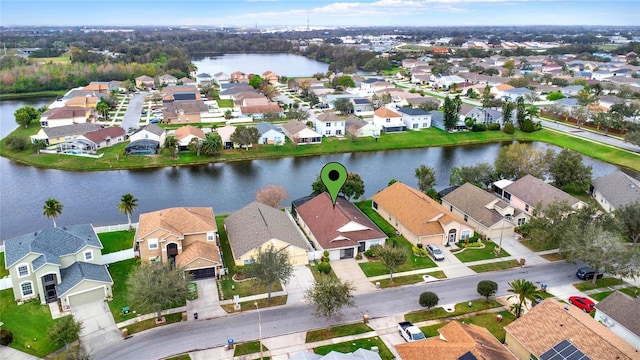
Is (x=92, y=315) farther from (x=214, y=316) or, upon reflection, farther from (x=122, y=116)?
(x=122, y=116)

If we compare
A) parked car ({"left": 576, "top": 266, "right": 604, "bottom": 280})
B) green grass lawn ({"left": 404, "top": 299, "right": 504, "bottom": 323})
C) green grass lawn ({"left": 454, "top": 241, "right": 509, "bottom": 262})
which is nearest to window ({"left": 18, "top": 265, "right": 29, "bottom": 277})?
green grass lawn ({"left": 404, "top": 299, "right": 504, "bottom": 323})

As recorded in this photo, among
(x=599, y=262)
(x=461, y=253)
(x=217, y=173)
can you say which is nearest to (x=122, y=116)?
(x=217, y=173)

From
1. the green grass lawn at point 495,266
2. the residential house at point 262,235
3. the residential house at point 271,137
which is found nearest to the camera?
the residential house at point 262,235

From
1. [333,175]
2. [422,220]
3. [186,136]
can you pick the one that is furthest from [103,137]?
[422,220]

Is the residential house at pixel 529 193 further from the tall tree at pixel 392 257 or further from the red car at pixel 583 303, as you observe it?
the tall tree at pixel 392 257

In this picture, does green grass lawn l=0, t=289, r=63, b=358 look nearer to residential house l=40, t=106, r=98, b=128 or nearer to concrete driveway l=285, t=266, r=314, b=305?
concrete driveway l=285, t=266, r=314, b=305

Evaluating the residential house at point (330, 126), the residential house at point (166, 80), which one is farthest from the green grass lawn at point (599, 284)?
the residential house at point (166, 80)
